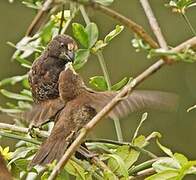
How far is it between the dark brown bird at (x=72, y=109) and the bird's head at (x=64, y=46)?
0.22 ft

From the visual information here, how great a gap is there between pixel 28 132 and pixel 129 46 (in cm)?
251

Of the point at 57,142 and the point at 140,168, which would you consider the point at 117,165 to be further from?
the point at 57,142

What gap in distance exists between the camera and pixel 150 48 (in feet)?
3.55

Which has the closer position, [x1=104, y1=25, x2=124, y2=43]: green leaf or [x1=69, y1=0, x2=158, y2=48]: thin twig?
[x1=69, y1=0, x2=158, y2=48]: thin twig

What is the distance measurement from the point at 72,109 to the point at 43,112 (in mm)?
73

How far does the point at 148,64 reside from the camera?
12.7 ft

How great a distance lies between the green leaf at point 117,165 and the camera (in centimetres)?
138

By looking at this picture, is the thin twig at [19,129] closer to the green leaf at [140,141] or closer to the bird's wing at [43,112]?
the bird's wing at [43,112]

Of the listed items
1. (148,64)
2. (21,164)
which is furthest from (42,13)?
(148,64)

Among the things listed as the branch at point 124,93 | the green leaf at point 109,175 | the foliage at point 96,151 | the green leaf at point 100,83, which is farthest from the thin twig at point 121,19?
the green leaf at point 100,83

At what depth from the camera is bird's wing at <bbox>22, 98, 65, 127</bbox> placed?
161cm

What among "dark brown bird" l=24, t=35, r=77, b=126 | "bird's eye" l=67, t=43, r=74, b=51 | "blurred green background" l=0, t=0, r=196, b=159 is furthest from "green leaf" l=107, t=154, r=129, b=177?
"blurred green background" l=0, t=0, r=196, b=159

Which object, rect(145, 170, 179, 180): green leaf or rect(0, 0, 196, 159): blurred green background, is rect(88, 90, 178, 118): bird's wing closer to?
rect(145, 170, 179, 180): green leaf

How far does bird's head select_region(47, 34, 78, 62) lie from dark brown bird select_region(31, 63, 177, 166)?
2.7 inches
